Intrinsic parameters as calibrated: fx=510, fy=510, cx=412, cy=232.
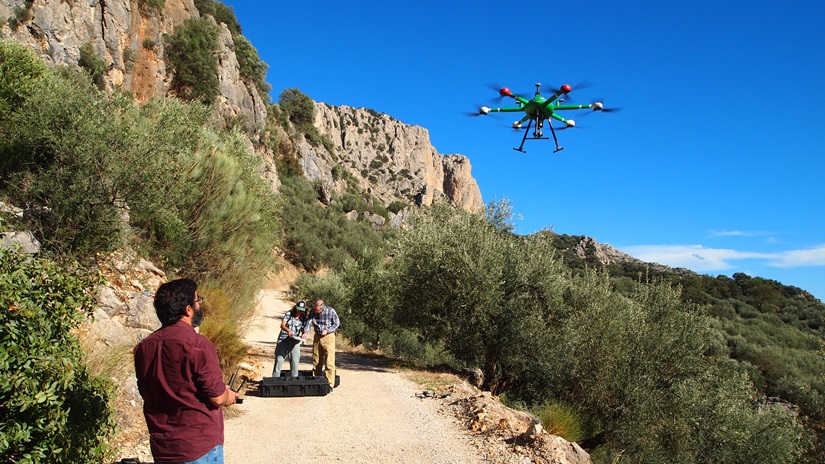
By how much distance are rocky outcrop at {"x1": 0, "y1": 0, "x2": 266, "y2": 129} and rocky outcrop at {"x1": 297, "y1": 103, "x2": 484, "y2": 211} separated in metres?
45.5

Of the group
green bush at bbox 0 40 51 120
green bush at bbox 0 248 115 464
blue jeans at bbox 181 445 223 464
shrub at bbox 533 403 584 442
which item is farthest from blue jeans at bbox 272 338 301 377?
green bush at bbox 0 40 51 120

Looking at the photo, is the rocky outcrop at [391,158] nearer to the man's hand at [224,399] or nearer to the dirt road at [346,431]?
the dirt road at [346,431]

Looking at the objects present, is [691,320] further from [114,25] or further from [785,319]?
[785,319]

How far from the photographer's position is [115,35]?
2628 cm

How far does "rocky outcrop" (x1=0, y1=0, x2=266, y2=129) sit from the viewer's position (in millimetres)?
20734

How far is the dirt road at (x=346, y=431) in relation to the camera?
22.7ft

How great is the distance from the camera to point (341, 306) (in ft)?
87.6

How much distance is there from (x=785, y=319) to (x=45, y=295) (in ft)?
203

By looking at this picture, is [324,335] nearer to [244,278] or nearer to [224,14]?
[244,278]

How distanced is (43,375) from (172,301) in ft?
3.36

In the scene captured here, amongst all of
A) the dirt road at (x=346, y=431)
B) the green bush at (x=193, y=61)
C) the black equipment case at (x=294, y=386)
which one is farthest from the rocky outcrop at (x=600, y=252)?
the black equipment case at (x=294, y=386)

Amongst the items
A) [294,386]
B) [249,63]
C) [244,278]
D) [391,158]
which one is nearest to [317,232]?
[249,63]

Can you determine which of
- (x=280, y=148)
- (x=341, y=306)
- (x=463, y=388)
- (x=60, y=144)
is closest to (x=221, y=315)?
(x=60, y=144)

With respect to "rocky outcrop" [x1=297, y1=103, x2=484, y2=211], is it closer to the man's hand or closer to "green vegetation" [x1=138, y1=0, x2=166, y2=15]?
"green vegetation" [x1=138, y1=0, x2=166, y2=15]
